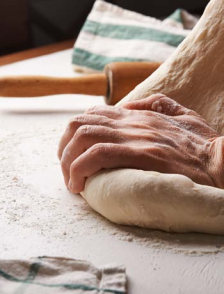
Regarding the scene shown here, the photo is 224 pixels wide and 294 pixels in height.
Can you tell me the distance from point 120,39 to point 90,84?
411 mm

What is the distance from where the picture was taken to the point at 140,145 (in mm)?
920

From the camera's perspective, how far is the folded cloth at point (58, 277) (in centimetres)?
72

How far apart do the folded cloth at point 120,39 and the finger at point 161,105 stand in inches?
28.4

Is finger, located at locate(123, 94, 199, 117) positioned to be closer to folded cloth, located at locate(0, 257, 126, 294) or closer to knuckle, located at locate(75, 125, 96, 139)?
knuckle, located at locate(75, 125, 96, 139)

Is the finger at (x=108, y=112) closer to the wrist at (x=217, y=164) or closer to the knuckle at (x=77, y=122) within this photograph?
the knuckle at (x=77, y=122)

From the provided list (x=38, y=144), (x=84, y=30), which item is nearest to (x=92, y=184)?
(x=38, y=144)

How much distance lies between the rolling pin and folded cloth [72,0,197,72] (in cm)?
26

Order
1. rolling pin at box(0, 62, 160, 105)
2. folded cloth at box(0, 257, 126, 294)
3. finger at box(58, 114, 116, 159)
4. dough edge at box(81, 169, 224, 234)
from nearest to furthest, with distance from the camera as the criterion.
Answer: folded cloth at box(0, 257, 126, 294) → dough edge at box(81, 169, 224, 234) → finger at box(58, 114, 116, 159) → rolling pin at box(0, 62, 160, 105)

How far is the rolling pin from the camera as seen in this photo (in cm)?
150

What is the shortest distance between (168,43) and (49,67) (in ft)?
1.30

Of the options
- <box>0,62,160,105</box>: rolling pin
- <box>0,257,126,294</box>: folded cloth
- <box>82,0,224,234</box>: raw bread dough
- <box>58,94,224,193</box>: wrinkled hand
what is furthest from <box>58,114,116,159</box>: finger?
<box>0,62,160,105</box>: rolling pin

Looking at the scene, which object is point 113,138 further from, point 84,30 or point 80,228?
point 84,30

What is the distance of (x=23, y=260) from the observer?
0.76 metres

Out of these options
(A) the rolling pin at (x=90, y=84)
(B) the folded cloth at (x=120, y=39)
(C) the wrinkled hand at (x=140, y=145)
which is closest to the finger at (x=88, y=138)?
(C) the wrinkled hand at (x=140, y=145)
